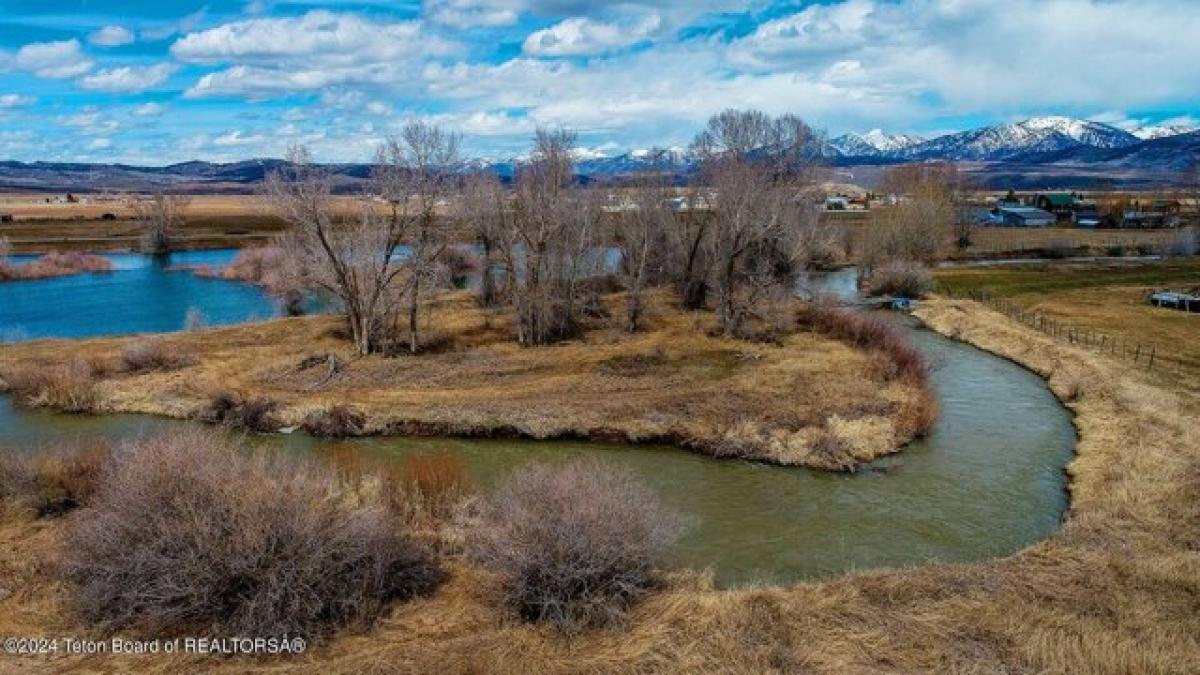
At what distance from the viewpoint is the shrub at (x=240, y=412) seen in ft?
89.2

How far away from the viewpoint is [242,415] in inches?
1075

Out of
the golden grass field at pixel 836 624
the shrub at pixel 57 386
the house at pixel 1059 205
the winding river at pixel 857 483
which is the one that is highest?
the house at pixel 1059 205

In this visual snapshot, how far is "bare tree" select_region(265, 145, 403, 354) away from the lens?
34.1 metres

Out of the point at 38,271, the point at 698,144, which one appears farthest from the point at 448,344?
the point at 38,271

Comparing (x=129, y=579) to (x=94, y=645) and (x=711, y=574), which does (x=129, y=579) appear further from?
(x=711, y=574)

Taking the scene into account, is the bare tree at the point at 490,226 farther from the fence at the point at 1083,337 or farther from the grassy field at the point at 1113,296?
the grassy field at the point at 1113,296

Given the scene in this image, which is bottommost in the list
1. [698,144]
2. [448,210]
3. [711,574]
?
[711,574]

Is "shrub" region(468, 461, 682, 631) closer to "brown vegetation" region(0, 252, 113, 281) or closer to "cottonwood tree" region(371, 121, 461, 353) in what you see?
"cottonwood tree" region(371, 121, 461, 353)

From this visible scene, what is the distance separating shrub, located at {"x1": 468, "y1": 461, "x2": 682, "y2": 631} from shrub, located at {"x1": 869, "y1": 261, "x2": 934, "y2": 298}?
4801 centimetres

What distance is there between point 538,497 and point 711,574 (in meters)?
4.26

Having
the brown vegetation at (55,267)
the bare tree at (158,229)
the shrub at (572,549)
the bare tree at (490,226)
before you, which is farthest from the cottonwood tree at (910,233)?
Result: the bare tree at (158,229)

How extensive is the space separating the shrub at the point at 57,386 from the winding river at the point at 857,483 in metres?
0.65

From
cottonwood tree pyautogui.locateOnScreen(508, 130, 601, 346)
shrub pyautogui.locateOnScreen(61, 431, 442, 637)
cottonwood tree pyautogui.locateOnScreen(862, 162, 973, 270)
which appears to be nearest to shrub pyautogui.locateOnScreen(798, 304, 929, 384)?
cottonwood tree pyautogui.locateOnScreen(508, 130, 601, 346)

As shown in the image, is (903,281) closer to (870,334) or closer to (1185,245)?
(870,334)
